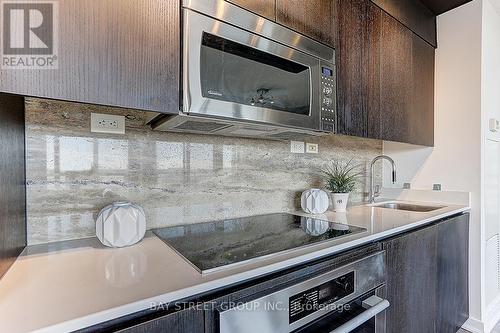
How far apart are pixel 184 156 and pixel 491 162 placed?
2.31 m

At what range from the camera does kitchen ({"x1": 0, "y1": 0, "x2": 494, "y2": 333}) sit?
2.19 feet

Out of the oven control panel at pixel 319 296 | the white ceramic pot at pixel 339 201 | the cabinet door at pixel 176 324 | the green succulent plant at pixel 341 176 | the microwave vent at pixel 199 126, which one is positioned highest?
the microwave vent at pixel 199 126

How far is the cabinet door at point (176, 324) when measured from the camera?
0.57 m

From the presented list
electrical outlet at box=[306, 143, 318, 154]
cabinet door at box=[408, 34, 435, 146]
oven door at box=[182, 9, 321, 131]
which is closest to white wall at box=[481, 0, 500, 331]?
cabinet door at box=[408, 34, 435, 146]

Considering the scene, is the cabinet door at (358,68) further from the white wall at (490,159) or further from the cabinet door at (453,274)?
the white wall at (490,159)

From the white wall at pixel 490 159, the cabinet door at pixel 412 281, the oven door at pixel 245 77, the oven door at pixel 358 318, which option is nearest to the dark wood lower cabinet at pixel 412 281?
the cabinet door at pixel 412 281

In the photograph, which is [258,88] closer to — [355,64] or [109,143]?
[109,143]

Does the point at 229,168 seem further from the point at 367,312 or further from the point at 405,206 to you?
the point at 405,206

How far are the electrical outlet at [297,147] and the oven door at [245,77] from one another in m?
0.43

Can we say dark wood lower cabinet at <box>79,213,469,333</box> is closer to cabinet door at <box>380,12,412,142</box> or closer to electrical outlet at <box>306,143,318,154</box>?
cabinet door at <box>380,12,412,142</box>

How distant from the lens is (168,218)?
4.04ft

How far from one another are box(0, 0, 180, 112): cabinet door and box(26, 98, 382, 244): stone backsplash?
1.24 feet

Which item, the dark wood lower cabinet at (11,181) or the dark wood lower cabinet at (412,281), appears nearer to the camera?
the dark wood lower cabinet at (11,181)

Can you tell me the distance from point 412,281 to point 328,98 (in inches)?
39.1
